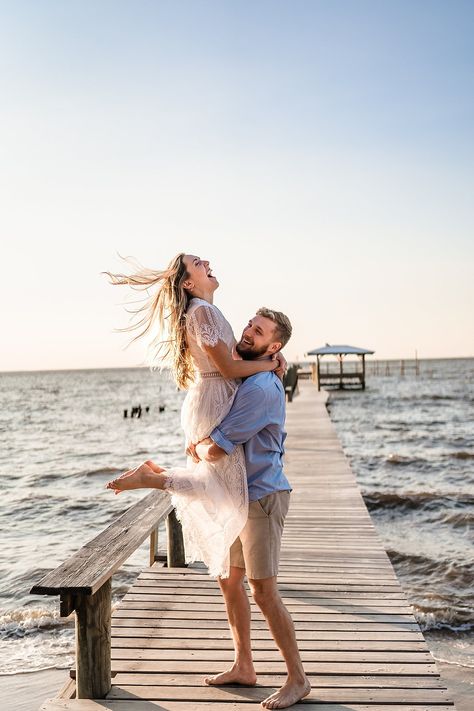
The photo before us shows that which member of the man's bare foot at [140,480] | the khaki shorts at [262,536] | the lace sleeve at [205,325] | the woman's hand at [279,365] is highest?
the lace sleeve at [205,325]

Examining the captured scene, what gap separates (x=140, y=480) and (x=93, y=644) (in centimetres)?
83

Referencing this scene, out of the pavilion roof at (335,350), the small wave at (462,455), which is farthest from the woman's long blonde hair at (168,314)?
the pavilion roof at (335,350)

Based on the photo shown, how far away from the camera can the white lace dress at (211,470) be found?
299cm

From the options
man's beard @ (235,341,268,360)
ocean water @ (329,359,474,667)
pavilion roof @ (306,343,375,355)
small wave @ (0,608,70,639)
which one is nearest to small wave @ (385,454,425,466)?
ocean water @ (329,359,474,667)

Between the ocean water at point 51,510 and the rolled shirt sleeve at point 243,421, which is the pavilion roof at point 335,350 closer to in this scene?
the ocean water at point 51,510

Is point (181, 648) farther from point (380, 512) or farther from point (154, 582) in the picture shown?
point (380, 512)

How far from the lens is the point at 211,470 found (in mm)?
3037

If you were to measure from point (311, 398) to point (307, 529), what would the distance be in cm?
2041

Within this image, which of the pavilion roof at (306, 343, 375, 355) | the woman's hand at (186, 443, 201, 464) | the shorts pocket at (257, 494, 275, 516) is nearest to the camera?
the shorts pocket at (257, 494, 275, 516)

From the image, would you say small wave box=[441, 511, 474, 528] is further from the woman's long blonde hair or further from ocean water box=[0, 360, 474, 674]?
the woman's long blonde hair

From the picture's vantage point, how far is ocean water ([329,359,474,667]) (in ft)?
20.2

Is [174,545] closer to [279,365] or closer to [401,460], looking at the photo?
[279,365]

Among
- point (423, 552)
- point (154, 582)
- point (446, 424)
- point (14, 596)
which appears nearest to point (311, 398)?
point (446, 424)

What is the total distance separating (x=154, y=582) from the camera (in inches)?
195
